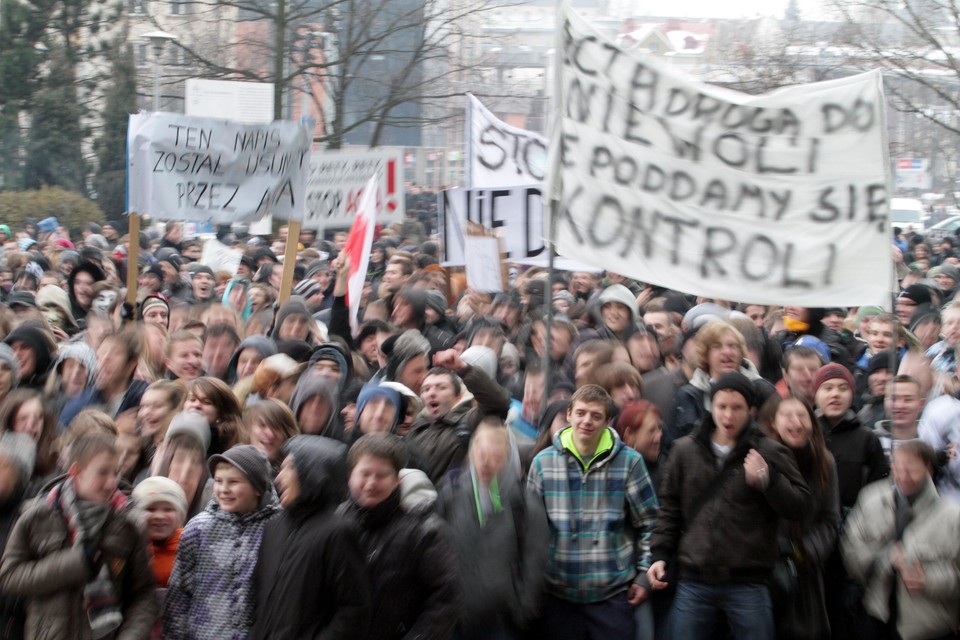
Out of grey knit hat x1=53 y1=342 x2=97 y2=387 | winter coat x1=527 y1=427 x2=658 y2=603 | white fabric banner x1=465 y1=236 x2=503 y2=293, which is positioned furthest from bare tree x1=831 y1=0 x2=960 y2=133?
winter coat x1=527 y1=427 x2=658 y2=603

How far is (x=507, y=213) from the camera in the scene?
32.6 feet

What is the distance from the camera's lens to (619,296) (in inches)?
347

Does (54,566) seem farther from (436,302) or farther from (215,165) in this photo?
(215,165)

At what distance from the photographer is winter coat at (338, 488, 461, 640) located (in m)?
4.50

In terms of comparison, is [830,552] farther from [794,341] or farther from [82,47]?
[82,47]

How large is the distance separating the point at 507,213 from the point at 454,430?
14.0 ft

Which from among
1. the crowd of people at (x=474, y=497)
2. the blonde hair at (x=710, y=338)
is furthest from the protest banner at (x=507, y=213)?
the blonde hair at (x=710, y=338)

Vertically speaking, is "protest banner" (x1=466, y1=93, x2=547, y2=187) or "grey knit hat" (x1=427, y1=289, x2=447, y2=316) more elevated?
"protest banner" (x1=466, y1=93, x2=547, y2=187)

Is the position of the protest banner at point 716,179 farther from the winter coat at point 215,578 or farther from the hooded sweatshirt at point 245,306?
the hooded sweatshirt at point 245,306

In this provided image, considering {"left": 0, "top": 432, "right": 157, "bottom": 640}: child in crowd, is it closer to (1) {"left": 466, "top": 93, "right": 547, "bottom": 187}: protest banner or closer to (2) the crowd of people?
(2) the crowd of people

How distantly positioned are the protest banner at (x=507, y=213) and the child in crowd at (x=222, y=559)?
5.31 metres

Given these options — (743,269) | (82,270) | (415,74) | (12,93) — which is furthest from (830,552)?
→ (12,93)

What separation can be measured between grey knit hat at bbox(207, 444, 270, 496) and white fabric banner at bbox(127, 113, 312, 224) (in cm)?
588

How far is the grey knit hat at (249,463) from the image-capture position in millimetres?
4691
